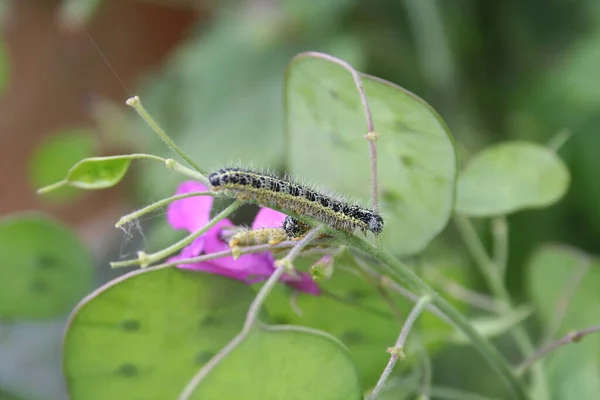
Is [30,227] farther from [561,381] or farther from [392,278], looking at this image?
[561,381]

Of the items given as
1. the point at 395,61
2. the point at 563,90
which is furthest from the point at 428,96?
the point at 563,90

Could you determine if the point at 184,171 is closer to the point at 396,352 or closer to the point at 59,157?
the point at 396,352

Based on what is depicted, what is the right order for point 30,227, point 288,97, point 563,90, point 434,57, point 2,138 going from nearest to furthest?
point 288,97 < point 30,227 < point 563,90 < point 434,57 < point 2,138

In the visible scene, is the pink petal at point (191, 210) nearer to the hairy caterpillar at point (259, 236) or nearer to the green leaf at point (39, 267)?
the hairy caterpillar at point (259, 236)

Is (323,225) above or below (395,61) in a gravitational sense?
above

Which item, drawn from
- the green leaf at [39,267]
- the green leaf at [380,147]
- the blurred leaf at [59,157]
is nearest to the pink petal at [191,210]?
the green leaf at [380,147]

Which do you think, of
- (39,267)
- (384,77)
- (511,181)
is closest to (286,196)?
(511,181)

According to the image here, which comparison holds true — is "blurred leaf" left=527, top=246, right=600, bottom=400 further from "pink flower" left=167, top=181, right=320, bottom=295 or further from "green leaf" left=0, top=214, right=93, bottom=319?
"green leaf" left=0, top=214, right=93, bottom=319
